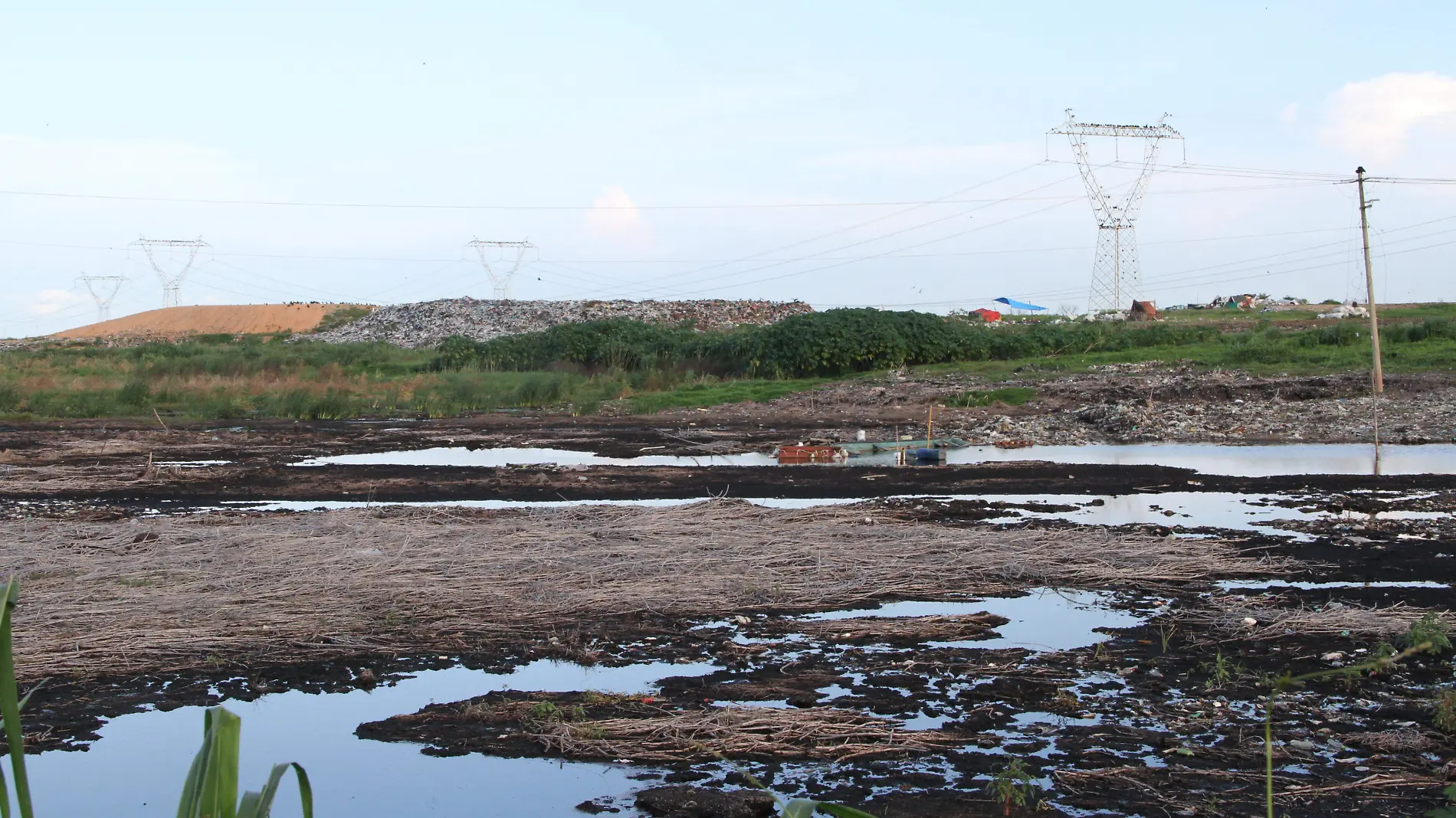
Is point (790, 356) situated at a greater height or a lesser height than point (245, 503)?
greater

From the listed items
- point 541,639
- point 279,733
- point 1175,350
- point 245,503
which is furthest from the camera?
point 1175,350

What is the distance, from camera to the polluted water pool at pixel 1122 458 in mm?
19031

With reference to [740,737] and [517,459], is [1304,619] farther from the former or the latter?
[517,459]

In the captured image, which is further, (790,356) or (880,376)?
(790,356)

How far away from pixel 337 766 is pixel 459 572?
411 cm

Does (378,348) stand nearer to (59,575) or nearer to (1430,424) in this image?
(1430,424)

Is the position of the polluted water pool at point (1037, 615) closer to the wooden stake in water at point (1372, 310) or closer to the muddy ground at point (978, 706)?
the muddy ground at point (978, 706)

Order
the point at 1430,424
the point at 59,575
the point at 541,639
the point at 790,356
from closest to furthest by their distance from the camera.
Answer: the point at 541,639, the point at 59,575, the point at 1430,424, the point at 790,356

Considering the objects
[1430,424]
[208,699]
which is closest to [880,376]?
[1430,424]

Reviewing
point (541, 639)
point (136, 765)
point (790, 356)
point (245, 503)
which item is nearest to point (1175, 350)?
point (790, 356)

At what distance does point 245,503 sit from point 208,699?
9313 millimetres

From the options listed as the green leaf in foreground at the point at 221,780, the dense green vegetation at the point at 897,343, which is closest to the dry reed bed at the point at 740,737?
the green leaf in foreground at the point at 221,780

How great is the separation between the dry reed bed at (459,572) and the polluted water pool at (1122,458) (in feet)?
25.4

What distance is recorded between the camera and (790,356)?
4362cm
